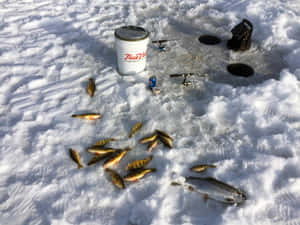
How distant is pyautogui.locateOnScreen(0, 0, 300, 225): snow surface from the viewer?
2.01 meters

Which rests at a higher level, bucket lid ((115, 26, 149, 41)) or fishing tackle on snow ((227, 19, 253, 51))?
bucket lid ((115, 26, 149, 41))

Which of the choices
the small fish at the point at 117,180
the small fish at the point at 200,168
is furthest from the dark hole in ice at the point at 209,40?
the small fish at the point at 117,180

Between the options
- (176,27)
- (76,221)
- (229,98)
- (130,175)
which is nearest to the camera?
(76,221)

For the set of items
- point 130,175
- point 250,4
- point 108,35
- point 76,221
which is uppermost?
point 250,4

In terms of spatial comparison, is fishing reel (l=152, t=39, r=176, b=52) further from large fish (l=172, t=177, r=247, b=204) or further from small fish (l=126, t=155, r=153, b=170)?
large fish (l=172, t=177, r=247, b=204)

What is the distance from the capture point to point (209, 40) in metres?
4.38

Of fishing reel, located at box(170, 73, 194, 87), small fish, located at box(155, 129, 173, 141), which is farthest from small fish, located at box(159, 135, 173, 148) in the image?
fishing reel, located at box(170, 73, 194, 87)

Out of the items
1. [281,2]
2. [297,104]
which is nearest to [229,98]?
[297,104]

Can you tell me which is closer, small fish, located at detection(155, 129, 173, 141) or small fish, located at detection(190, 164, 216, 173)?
small fish, located at detection(190, 164, 216, 173)

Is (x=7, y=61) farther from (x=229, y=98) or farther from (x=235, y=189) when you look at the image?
(x=235, y=189)

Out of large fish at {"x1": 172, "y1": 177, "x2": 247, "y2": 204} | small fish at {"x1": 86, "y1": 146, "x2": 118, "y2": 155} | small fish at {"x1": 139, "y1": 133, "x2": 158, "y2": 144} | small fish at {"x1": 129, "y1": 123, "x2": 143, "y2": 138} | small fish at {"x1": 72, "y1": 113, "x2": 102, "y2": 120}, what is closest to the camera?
large fish at {"x1": 172, "y1": 177, "x2": 247, "y2": 204}

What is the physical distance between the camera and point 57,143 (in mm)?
2547

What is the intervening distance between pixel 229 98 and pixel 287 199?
4.62 ft

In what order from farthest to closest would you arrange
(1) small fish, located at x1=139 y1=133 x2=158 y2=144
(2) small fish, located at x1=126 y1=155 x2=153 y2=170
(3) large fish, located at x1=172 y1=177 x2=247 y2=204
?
(1) small fish, located at x1=139 y1=133 x2=158 y2=144
(2) small fish, located at x1=126 y1=155 x2=153 y2=170
(3) large fish, located at x1=172 y1=177 x2=247 y2=204
